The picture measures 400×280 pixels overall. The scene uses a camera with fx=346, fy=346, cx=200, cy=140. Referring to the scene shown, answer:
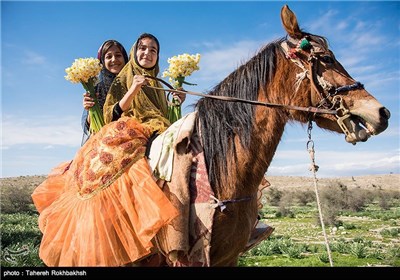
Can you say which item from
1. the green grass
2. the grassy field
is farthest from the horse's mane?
the green grass

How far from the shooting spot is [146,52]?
3982 millimetres

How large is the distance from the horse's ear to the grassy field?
4.19 meters

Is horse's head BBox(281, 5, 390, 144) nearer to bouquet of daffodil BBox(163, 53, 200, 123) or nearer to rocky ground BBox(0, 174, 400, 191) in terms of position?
bouquet of daffodil BBox(163, 53, 200, 123)

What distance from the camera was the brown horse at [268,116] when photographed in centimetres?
298

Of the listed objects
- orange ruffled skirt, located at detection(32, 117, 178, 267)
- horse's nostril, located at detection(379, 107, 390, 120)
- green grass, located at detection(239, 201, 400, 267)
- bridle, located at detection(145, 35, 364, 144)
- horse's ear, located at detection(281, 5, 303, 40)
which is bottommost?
green grass, located at detection(239, 201, 400, 267)

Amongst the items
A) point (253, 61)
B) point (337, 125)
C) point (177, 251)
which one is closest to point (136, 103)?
point (253, 61)

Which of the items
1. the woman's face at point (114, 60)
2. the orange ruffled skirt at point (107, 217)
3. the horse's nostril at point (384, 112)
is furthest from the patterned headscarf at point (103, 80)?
the horse's nostril at point (384, 112)

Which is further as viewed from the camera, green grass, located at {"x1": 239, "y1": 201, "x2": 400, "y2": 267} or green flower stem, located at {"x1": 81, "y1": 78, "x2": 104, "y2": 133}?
green grass, located at {"x1": 239, "y1": 201, "x2": 400, "y2": 267}

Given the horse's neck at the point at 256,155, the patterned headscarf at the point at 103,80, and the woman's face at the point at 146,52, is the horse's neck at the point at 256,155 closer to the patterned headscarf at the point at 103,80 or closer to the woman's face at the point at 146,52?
the woman's face at the point at 146,52

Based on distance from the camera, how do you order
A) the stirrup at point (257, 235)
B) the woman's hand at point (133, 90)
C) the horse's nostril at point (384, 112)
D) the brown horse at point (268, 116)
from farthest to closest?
the stirrup at point (257, 235), the woman's hand at point (133, 90), the brown horse at point (268, 116), the horse's nostril at point (384, 112)

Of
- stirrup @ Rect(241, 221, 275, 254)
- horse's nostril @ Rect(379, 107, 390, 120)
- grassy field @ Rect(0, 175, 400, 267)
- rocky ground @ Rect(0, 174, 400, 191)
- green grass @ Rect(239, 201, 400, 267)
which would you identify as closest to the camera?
horse's nostril @ Rect(379, 107, 390, 120)

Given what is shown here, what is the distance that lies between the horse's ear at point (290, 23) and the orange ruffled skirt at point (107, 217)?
1855 mm

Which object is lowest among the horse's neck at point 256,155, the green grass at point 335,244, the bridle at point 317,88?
the green grass at point 335,244

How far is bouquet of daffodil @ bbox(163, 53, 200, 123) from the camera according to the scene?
445 centimetres
